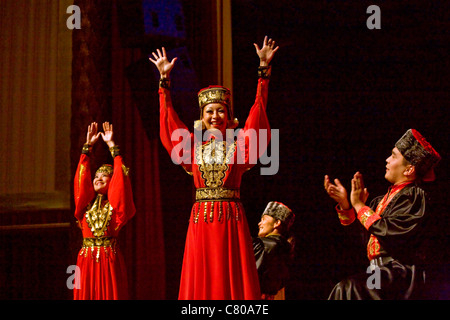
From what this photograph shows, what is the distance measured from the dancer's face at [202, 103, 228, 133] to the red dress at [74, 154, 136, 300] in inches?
34.5

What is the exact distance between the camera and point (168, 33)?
435 cm

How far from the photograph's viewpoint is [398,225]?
287 cm

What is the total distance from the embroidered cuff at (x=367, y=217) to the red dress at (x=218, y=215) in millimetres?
702

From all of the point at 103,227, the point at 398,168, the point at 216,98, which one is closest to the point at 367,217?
the point at 398,168

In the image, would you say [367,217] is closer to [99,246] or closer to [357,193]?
[357,193]

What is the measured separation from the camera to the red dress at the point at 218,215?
2.73 meters

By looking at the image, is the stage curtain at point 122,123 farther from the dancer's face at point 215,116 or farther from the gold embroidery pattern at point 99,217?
the dancer's face at point 215,116

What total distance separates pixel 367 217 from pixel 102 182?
1.87 m

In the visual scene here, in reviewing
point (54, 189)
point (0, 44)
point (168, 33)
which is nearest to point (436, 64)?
point (168, 33)

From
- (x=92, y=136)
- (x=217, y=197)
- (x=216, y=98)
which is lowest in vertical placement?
(x=217, y=197)

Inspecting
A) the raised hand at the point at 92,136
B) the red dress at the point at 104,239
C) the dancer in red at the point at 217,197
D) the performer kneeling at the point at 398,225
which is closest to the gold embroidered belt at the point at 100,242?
the red dress at the point at 104,239

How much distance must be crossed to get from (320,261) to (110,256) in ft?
5.51

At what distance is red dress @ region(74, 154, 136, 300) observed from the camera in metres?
3.45

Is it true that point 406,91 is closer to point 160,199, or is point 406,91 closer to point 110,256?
point 160,199
